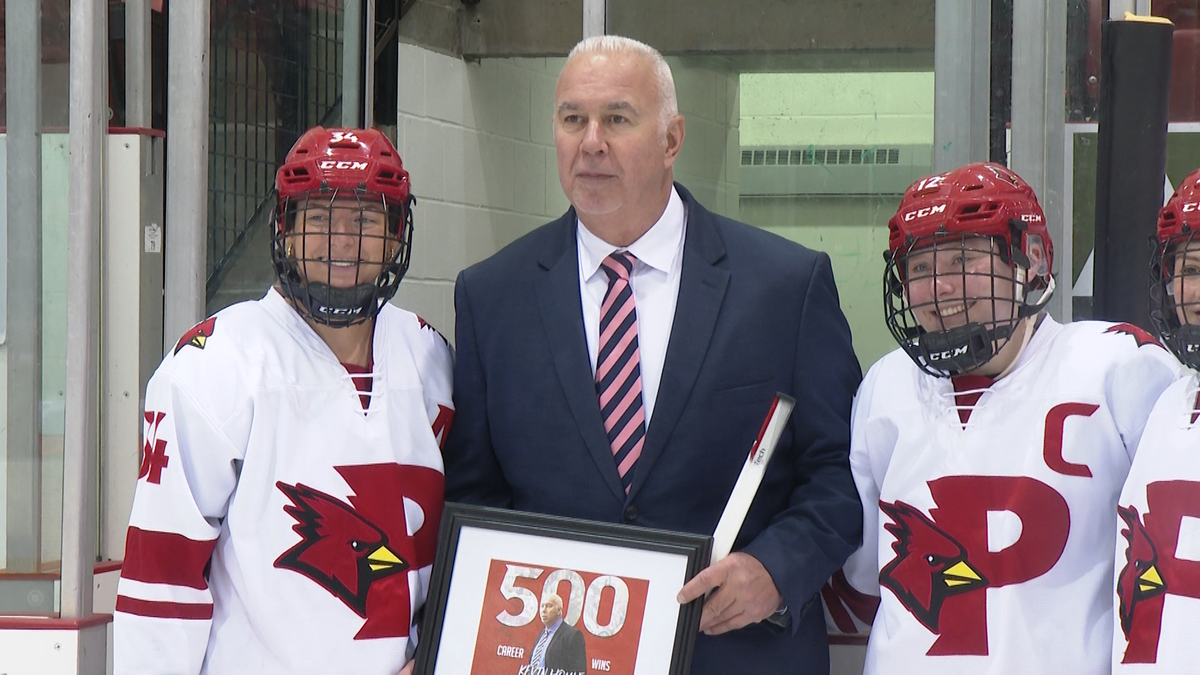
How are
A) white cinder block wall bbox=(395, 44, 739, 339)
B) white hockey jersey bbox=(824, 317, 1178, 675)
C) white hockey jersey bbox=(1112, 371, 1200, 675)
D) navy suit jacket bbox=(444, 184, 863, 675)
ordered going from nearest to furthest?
white hockey jersey bbox=(1112, 371, 1200, 675)
white hockey jersey bbox=(824, 317, 1178, 675)
navy suit jacket bbox=(444, 184, 863, 675)
white cinder block wall bbox=(395, 44, 739, 339)

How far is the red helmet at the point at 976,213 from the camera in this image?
175cm

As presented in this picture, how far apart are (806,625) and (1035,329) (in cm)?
56

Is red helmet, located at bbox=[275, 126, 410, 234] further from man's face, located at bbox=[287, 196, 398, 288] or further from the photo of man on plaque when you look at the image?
the photo of man on plaque

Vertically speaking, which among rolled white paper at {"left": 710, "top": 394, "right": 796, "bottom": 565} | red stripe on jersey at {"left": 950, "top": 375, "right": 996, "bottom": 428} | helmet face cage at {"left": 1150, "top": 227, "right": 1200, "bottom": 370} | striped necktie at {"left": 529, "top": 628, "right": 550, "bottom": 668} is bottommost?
striped necktie at {"left": 529, "top": 628, "right": 550, "bottom": 668}

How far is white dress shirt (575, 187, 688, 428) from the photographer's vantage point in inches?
78.0

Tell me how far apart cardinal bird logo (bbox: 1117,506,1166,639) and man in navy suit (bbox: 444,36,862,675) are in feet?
1.36

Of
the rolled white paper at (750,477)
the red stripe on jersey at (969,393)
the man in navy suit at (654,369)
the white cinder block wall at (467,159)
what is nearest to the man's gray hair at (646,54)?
the man in navy suit at (654,369)

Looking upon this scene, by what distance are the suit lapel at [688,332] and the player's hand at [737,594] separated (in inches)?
7.9

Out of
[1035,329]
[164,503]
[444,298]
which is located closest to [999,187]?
[1035,329]

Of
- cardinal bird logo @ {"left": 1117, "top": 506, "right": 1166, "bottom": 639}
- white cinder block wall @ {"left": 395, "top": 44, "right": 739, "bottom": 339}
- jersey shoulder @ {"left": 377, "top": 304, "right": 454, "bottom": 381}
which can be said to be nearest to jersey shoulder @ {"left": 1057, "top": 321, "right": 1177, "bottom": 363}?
cardinal bird logo @ {"left": 1117, "top": 506, "right": 1166, "bottom": 639}

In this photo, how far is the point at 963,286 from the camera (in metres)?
1.73

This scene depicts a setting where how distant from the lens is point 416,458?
1.90 metres

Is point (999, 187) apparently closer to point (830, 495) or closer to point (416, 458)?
point (830, 495)

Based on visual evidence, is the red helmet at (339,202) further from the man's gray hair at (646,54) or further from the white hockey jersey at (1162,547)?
the white hockey jersey at (1162,547)
